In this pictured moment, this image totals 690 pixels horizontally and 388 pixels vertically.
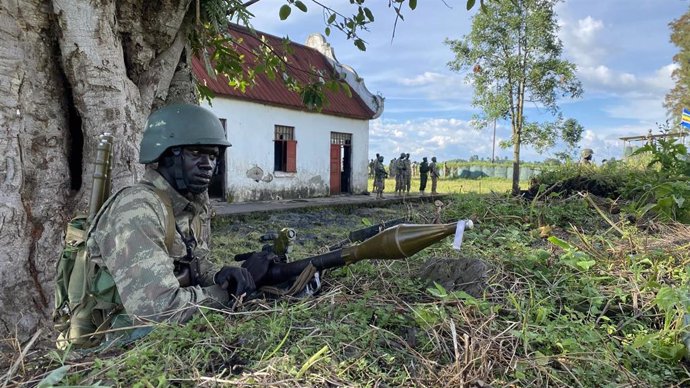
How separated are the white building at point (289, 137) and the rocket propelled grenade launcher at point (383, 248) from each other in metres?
10.7

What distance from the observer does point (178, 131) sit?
2.36 meters

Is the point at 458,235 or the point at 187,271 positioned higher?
the point at 458,235

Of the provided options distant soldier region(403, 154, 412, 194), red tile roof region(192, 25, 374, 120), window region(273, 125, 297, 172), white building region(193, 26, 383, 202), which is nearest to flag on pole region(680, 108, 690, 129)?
red tile roof region(192, 25, 374, 120)

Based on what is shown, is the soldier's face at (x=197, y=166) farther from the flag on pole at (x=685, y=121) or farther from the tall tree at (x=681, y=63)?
the tall tree at (x=681, y=63)

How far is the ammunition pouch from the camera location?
2.33 metres

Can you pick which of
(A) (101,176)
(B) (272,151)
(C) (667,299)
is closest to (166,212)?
(A) (101,176)

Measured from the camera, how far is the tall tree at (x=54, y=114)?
3.07 m

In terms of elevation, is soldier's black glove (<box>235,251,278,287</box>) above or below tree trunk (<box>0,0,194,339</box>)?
below

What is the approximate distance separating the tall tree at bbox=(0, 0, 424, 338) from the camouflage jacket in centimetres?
123

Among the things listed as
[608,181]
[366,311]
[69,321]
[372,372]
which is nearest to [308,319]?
[366,311]

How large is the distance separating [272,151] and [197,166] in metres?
14.2

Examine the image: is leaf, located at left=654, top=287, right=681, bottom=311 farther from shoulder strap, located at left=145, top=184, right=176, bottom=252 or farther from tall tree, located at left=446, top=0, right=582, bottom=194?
tall tree, located at left=446, top=0, right=582, bottom=194

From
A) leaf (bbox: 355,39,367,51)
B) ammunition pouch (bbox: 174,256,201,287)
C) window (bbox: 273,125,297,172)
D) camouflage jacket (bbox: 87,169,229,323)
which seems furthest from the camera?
window (bbox: 273,125,297,172)

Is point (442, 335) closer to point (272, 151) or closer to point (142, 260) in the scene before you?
point (142, 260)
